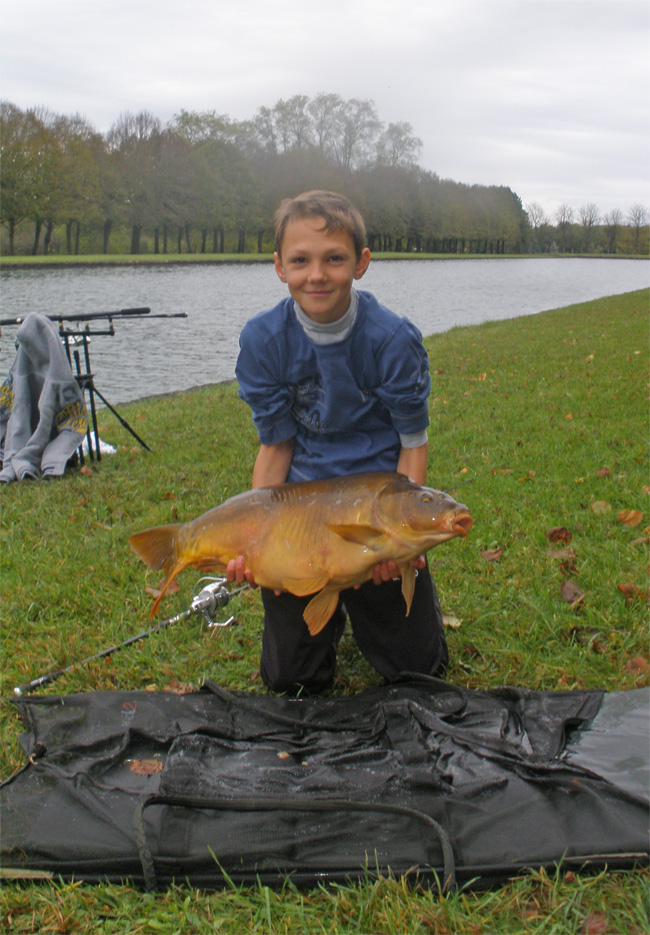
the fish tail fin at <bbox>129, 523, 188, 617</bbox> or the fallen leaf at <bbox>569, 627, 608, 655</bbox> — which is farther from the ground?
the fish tail fin at <bbox>129, 523, 188, 617</bbox>

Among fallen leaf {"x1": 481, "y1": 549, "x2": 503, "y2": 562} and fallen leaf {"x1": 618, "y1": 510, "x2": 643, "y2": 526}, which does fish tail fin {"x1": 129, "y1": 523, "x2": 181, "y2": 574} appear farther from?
fallen leaf {"x1": 618, "y1": 510, "x2": 643, "y2": 526}

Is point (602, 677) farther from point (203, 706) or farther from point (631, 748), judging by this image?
point (203, 706)

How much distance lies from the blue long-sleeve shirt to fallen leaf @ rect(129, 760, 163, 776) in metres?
1.16

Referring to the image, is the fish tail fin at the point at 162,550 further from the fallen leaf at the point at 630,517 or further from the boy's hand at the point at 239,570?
the fallen leaf at the point at 630,517

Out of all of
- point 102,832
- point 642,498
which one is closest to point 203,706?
point 102,832

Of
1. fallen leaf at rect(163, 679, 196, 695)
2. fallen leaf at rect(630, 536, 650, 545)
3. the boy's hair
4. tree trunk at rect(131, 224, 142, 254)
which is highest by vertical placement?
tree trunk at rect(131, 224, 142, 254)

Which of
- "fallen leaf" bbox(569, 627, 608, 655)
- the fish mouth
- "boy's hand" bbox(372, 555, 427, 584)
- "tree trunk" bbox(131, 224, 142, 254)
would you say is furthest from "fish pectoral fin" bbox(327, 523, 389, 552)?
"tree trunk" bbox(131, 224, 142, 254)

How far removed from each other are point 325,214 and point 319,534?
106 cm

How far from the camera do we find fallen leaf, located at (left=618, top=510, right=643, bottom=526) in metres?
4.14

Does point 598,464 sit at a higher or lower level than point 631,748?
higher

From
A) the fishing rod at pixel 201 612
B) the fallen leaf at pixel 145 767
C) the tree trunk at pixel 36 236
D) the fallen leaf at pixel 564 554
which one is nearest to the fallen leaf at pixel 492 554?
the fallen leaf at pixel 564 554

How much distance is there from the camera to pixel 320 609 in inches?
97.5

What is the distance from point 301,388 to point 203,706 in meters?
1.22

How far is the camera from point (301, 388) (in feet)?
9.50
